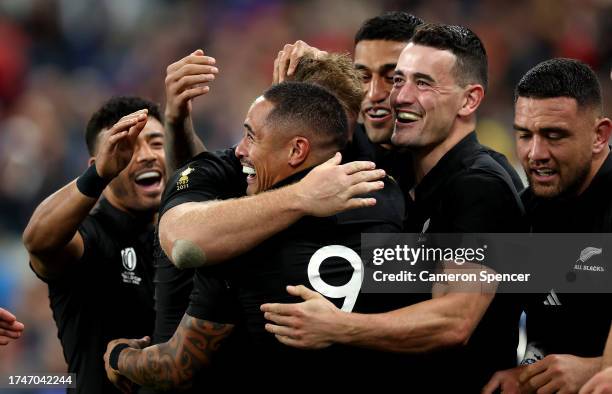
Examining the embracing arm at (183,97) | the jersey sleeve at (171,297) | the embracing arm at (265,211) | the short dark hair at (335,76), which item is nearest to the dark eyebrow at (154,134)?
the embracing arm at (183,97)

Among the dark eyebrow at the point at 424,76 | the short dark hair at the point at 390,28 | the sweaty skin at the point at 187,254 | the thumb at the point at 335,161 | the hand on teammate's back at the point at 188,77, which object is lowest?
the sweaty skin at the point at 187,254

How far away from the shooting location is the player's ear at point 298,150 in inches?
127

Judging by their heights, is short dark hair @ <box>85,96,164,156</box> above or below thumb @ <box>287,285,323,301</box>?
above

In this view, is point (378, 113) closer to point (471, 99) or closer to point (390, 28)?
point (390, 28)

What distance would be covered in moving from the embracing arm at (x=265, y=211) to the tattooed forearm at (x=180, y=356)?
0.81 feet

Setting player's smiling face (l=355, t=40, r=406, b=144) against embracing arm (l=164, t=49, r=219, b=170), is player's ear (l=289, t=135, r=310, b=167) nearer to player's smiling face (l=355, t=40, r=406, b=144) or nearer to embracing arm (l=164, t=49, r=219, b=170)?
embracing arm (l=164, t=49, r=219, b=170)

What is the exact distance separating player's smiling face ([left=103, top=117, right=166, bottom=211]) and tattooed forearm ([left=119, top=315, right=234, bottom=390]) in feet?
3.42

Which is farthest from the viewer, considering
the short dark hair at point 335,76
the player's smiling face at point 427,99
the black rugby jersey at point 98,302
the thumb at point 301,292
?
the black rugby jersey at point 98,302

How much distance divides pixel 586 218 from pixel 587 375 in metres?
0.57

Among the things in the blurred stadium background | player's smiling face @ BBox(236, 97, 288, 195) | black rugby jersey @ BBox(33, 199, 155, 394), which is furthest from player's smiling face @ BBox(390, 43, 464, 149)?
the blurred stadium background

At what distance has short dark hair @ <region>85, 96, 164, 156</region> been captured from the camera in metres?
4.50

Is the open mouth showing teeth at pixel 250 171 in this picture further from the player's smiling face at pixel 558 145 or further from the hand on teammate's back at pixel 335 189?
the player's smiling face at pixel 558 145

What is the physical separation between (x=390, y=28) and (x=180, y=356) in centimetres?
196

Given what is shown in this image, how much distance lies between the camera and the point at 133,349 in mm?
3666
